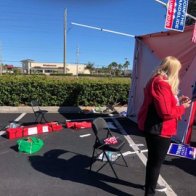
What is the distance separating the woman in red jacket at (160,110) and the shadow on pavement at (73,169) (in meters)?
1.00

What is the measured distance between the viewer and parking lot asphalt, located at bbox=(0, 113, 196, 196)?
445cm

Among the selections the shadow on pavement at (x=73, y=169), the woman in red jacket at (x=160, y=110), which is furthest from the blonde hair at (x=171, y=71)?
the shadow on pavement at (x=73, y=169)

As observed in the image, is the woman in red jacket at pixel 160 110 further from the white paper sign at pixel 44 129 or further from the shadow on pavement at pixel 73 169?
the white paper sign at pixel 44 129

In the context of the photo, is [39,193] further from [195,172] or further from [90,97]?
[90,97]

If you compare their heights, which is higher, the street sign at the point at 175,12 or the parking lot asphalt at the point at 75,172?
the street sign at the point at 175,12

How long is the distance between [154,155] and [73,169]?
1962 millimetres

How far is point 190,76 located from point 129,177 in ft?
10.4

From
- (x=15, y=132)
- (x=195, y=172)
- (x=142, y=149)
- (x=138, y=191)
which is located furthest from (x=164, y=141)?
(x=15, y=132)

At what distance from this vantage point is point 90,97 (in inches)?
491

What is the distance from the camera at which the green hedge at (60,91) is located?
12023mm

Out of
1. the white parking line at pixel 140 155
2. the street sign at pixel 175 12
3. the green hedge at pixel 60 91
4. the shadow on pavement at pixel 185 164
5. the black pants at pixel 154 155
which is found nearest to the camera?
the black pants at pixel 154 155

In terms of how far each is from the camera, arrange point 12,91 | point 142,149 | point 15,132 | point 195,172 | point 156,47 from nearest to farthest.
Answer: point 195,172
point 142,149
point 15,132
point 156,47
point 12,91

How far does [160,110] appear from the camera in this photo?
3584 millimetres

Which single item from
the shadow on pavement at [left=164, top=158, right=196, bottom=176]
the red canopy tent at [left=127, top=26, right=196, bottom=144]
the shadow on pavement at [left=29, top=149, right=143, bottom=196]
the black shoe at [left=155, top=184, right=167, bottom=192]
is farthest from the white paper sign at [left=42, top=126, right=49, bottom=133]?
the black shoe at [left=155, top=184, right=167, bottom=192]
